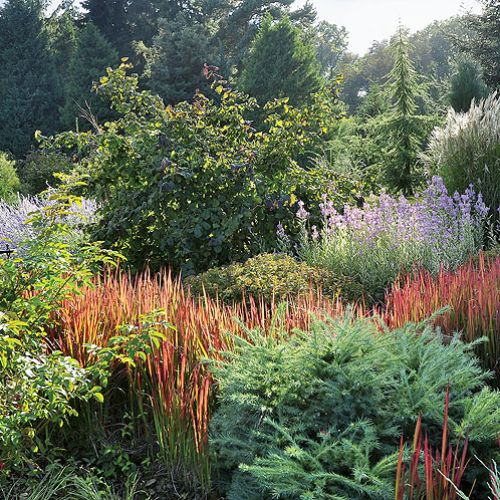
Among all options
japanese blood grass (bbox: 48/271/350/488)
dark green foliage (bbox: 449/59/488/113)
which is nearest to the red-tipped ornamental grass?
japanese blood grass (bbox: 48/271/350/488)

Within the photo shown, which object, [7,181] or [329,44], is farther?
[329,44]

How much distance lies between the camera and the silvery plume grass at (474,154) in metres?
7.28

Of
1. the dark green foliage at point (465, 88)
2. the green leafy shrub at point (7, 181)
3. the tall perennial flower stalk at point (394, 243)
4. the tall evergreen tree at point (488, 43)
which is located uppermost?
the tall evergreen tree at point (488, 43)

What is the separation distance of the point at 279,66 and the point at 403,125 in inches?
344

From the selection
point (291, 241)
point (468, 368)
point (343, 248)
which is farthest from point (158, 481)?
point (291, 241)

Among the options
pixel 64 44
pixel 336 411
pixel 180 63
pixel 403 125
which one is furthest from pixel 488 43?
pixel 336 411

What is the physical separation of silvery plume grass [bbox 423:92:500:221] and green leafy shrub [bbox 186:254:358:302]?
3.38 m

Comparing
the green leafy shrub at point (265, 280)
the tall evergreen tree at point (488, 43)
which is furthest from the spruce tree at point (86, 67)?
the green leafy shrub at point (265, 280)

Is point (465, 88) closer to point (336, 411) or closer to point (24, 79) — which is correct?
point (336, 411)

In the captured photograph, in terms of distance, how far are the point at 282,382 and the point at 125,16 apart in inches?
1323

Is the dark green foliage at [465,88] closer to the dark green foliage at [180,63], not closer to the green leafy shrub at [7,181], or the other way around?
the green leafy shrub at [7,181]

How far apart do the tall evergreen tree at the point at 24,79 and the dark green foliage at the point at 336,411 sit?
1061 inches

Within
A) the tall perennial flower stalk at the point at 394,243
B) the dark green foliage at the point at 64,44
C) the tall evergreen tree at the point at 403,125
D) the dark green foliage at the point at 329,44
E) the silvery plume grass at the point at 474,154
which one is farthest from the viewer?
the dark green foliage at the point at 329,44

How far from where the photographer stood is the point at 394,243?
218 inches
